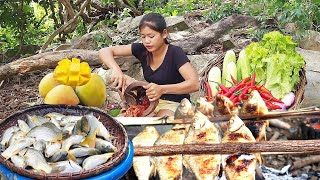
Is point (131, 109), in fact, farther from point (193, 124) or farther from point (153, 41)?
point (193, 124)

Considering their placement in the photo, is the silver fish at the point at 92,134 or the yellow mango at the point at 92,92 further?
the yellow mango at the point at 92,92

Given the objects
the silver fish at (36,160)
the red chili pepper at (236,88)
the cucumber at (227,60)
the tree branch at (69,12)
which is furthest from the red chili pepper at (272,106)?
the tree branch at (69,12)

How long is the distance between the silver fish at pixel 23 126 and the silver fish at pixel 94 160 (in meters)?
0.45

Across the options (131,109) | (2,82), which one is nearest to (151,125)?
(131,109)

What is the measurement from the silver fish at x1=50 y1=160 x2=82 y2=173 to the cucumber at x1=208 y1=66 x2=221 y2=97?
2.94m

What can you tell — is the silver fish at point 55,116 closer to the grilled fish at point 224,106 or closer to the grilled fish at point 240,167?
the grilled fish at point 240,167

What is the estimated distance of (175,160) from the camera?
2678 mm

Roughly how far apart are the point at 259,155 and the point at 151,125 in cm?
78

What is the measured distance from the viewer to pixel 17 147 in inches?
93.0

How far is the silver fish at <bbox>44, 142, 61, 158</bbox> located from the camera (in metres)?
2.35

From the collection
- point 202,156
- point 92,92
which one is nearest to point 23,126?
point 202,156

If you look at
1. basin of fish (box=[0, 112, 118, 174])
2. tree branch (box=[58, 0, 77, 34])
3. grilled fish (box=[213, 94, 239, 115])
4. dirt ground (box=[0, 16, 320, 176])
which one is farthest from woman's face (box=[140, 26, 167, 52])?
tree branch (box=[58, 0, 77, 34])

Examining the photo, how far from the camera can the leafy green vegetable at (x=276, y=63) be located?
5012 mm

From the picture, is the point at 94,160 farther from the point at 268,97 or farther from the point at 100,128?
the point at 268,97
